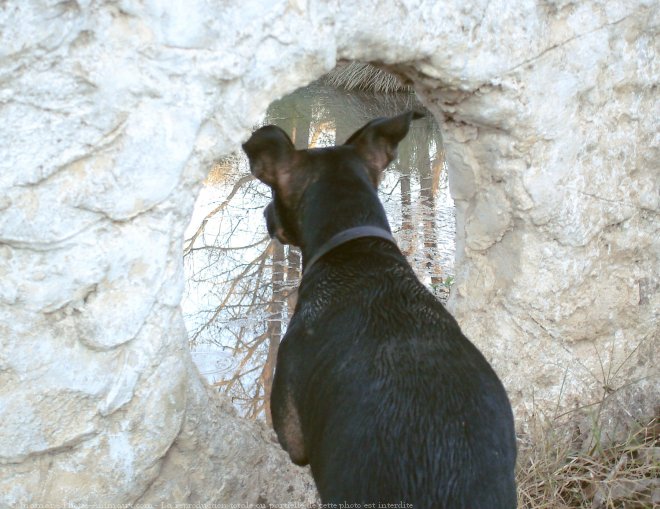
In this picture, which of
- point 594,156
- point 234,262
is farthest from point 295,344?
point 234,262

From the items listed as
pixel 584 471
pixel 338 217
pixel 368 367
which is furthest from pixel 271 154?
pixel 584 471

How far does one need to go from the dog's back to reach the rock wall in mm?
508

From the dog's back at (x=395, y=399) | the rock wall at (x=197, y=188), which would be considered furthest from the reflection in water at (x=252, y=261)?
the dog's back at (x=395, y=399)

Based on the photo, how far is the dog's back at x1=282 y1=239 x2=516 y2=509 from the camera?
219 centimetres

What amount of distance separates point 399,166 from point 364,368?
7.68 meters

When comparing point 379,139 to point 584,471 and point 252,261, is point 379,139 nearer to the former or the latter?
point 584,471

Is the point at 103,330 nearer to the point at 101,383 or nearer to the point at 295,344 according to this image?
the point at 101,383

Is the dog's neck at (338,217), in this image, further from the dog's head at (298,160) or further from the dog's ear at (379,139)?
the dog's ear at (379,139)

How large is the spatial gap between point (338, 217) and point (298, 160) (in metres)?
0.33

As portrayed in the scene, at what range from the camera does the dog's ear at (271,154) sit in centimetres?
307

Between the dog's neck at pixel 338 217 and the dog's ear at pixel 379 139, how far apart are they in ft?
0.62

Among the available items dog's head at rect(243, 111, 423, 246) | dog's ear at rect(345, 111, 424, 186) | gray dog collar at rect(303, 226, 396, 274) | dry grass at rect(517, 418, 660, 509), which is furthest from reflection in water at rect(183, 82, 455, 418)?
gray dog collar at rect(303, 226, 396, 274)

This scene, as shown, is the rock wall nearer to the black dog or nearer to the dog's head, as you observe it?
the dog's head

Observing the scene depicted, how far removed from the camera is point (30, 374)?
2.45m
